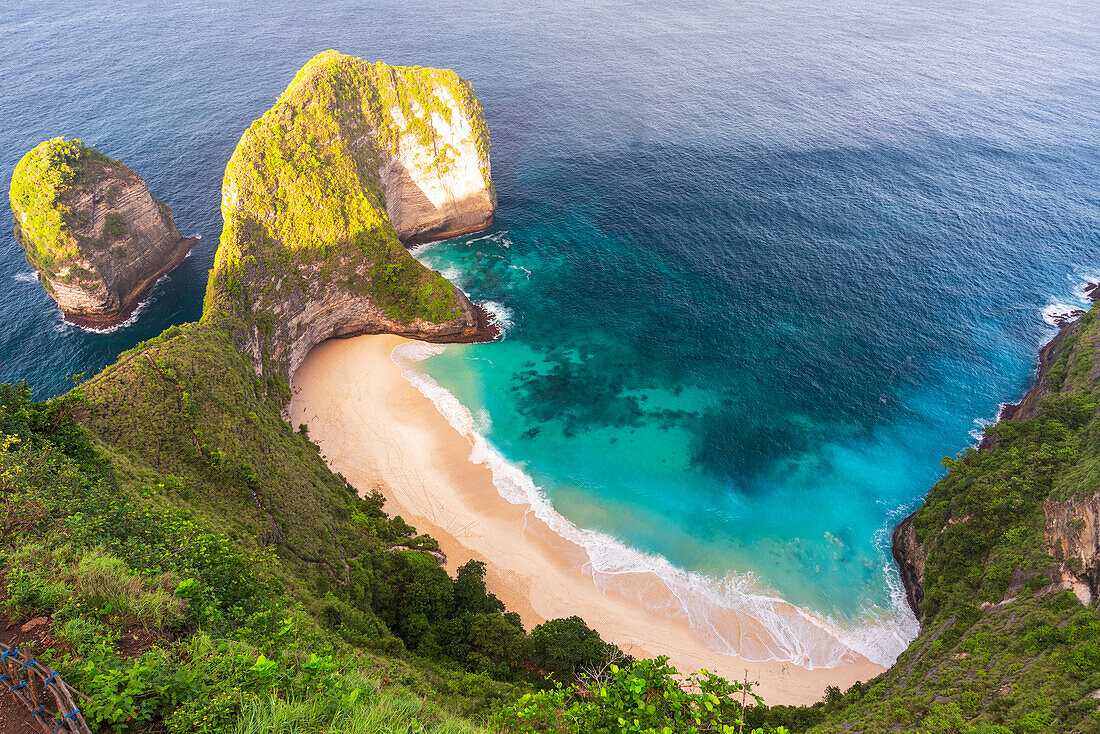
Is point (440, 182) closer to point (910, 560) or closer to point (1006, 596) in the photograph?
point (910, 560)

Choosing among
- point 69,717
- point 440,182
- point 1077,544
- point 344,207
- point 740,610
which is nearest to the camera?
point 69,717

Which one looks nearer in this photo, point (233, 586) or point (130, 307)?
point (233, 586)

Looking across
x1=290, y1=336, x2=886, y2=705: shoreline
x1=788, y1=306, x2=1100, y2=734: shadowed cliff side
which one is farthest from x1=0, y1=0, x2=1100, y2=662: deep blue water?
x1=788, y1=306, x2=1100, y2=734: shadowed cliff side

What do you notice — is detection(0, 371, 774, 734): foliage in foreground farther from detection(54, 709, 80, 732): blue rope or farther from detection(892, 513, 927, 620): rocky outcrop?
detection(892, 513, 927, 620): rocky outcrop

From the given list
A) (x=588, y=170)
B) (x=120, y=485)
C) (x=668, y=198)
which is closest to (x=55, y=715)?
(x=120, y=485)

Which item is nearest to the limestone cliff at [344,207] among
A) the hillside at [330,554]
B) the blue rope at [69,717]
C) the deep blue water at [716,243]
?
the hillside at [330,554]

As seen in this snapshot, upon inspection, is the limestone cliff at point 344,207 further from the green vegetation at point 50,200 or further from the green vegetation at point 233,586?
the green vegetation at point 50,200

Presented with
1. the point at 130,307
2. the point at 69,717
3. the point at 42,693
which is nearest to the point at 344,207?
the point at 130,307
